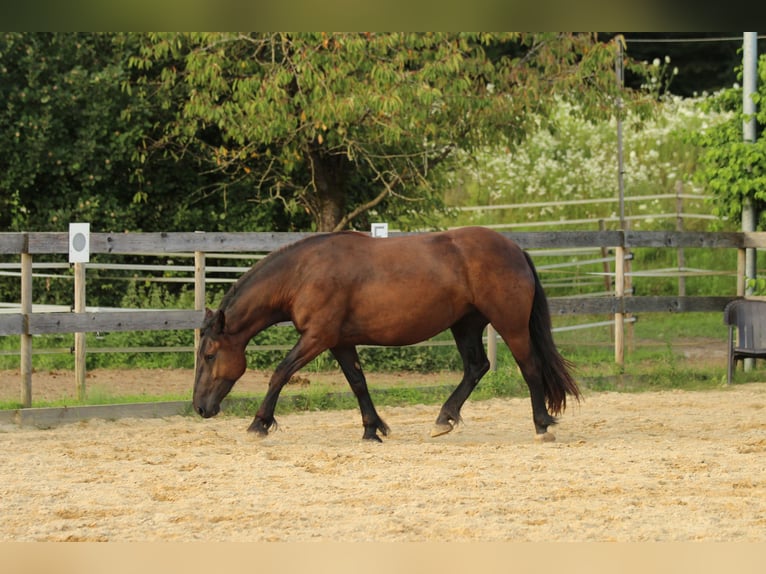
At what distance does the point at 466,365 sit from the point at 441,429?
0.50 m

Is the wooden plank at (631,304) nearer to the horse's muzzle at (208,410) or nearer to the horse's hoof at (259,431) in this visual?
the horse's hoof at (259,431)

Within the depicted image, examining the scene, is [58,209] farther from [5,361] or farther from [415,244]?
[415,244]

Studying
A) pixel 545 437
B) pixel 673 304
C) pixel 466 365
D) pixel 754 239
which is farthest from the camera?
pixel 754 239

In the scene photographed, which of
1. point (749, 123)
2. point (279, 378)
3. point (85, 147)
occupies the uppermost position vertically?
point (749, 123)

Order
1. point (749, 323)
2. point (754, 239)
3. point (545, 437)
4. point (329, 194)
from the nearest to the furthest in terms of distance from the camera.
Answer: point (545, 437)
point (749, 323)
point (754, 239)
point (329, 194)

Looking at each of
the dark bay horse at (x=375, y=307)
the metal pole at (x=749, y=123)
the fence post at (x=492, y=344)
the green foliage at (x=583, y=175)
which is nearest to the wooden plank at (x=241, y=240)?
the metal pole at (x=749, y=123)

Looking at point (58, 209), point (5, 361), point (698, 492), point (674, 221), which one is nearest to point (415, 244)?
point (698, 492)

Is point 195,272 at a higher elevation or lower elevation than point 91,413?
higher

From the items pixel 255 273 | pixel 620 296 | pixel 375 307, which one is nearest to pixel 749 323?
pixel 620 296

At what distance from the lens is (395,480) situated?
591cm

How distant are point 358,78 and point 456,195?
9771mm

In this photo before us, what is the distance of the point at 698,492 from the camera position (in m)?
5.54

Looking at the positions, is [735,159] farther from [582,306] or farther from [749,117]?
[582,306]

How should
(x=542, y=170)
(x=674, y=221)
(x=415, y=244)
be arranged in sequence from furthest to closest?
(x=542, y=170), (x=674, y=221), (x=415, y=244)
